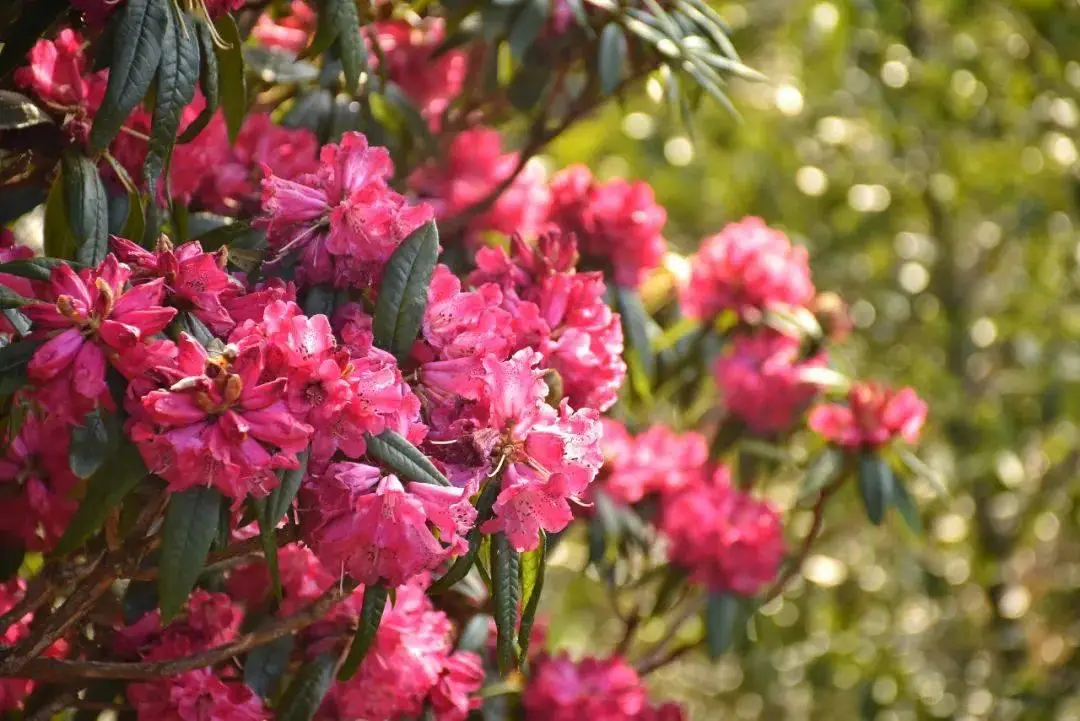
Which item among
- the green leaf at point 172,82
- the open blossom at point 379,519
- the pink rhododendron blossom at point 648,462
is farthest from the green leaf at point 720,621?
the green leaf at point 172,82

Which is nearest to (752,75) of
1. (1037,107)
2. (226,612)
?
(226,612)

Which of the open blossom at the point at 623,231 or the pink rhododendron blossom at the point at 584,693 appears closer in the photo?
the pink rhododendron blossom at the point at 584,693

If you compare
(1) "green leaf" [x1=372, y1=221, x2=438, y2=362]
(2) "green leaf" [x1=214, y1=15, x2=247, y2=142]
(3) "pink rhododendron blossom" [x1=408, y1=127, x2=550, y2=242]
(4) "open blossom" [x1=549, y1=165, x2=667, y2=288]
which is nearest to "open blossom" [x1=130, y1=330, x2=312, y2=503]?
(1) "green leaf" [x1=372, y1=221, x2=438, y2=362]

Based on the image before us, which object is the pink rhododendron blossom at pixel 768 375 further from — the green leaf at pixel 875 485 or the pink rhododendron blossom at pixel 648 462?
the green leaf at pixel 875 485

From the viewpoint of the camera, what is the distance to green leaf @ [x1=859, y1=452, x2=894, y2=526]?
1.72 m

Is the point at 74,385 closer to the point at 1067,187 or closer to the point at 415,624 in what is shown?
the point at 415,624

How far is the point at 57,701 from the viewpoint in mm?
1163

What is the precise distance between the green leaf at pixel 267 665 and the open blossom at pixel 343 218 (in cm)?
38

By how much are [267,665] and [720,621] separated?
0.78m

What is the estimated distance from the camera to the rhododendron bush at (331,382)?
2.82 feet

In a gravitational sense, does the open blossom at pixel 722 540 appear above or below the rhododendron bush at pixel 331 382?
below

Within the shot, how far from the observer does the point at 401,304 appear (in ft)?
3.20

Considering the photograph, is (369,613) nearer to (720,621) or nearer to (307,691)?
(307,691)

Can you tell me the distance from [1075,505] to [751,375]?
106cm
